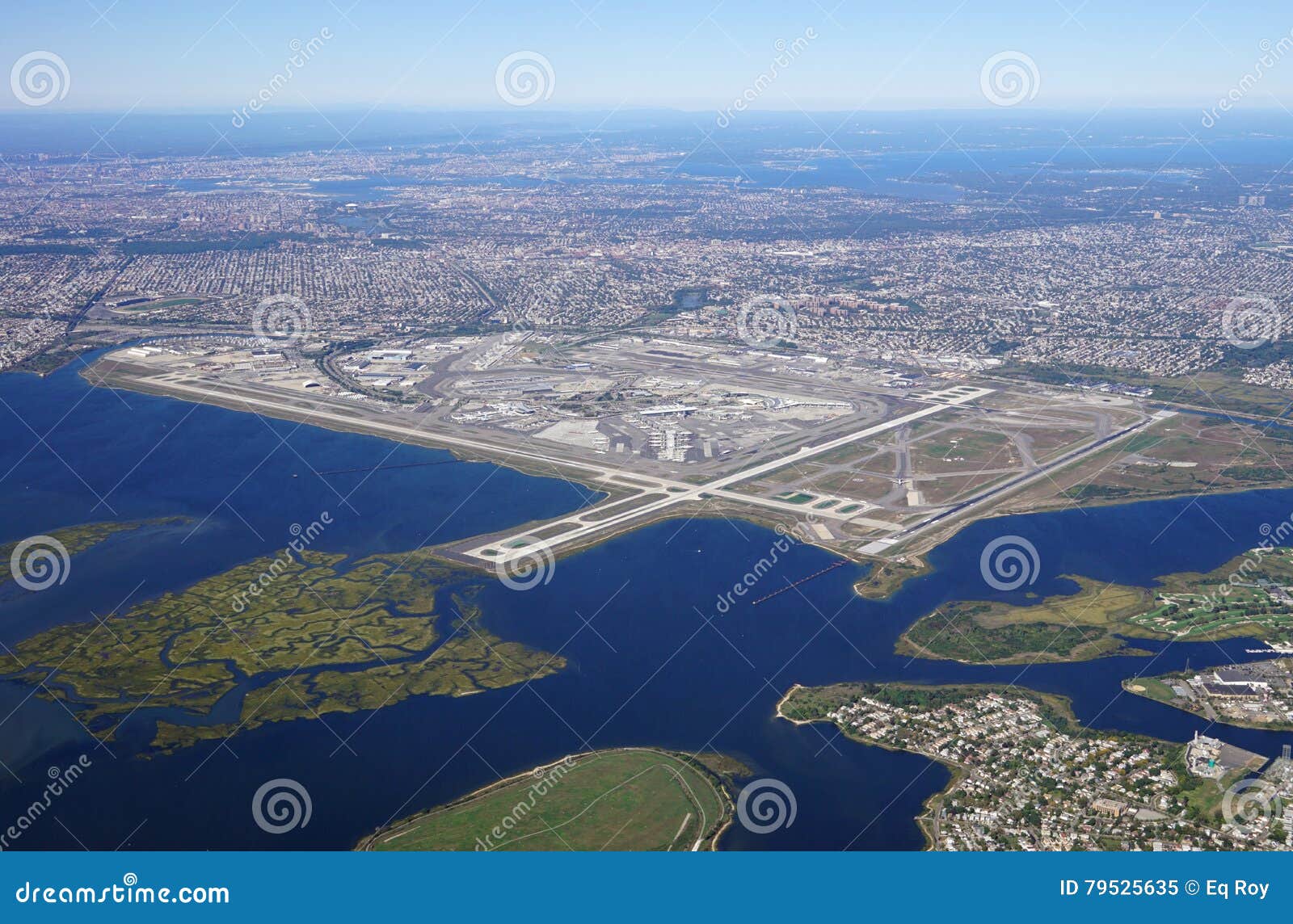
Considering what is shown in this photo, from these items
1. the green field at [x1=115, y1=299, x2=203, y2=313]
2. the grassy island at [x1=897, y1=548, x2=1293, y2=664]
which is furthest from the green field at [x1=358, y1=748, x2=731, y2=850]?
the green field at [x1=115, y1=299, x2=203, y2=313]

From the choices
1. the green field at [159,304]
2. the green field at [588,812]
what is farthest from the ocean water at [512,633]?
the green field at [159,304]

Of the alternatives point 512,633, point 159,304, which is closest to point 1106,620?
point 512,633

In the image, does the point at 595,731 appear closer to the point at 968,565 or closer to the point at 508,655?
the point at 508,655

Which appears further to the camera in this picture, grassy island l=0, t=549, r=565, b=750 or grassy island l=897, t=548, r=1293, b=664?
grassy island l=897, t=548, r=1293, b=664

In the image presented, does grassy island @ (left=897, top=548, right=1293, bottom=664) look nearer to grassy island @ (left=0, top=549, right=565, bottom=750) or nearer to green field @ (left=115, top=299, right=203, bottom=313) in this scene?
grassy island @ (left=0, top=549, right=565, bottom=750)

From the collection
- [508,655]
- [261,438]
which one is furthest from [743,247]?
[508,655]

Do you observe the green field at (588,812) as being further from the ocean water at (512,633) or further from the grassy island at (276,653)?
the grassy island at (276,653)

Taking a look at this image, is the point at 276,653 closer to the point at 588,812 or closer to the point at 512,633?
the point at 512,633
